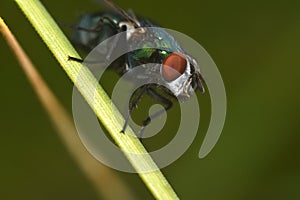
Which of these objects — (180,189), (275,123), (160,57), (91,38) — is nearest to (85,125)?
(160,57)

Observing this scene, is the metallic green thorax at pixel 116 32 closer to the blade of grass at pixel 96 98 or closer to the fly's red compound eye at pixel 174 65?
the fly's red compound eye at pixel 174 65

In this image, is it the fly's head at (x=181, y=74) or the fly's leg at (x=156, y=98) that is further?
the fly's leg at (x=156, y=98)

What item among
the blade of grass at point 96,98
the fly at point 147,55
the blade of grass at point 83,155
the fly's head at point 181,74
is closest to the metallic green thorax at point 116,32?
the fly at point 147,55

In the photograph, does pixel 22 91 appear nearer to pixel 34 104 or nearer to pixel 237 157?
pixel 34 104

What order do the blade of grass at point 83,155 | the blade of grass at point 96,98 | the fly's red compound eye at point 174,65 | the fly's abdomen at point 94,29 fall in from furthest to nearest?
the fly's abdomen at point 94,29 → the fly's red compound eye at point 174,65 → the blade of grass at point 83,155 → the blade of grass at point 96,98

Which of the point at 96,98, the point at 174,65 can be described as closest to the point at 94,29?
the point at 174,65

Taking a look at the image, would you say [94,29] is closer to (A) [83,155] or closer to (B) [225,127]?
(A) [83,155]

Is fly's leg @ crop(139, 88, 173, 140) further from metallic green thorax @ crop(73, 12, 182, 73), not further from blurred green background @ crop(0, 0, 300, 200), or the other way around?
blurred green background @ crop(0, 0, 300, 200)
